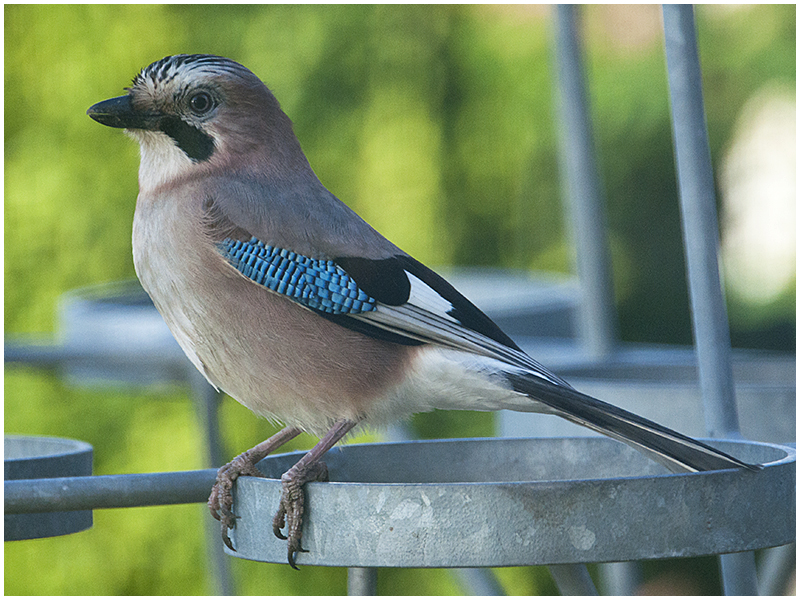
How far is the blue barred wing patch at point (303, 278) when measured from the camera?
1.57m

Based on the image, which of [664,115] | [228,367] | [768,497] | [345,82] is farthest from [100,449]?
[768,497]

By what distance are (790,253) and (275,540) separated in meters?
5.73

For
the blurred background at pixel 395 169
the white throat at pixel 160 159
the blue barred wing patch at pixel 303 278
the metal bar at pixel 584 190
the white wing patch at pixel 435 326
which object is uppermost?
the blurred background at pixel 395 169

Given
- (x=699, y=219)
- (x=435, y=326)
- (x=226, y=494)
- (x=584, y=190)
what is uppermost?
(x=584, y=190)

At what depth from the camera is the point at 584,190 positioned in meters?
3.05

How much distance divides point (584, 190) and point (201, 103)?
158cm

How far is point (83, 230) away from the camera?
6.51 meters

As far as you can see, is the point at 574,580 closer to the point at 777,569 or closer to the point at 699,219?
the point at 699,219

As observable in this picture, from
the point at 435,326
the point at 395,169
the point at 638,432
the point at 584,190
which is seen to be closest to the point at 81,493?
the point at 435,326

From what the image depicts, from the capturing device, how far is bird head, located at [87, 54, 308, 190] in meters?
1.62

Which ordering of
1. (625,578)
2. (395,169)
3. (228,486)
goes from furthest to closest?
(395,169) → (625,578) → (228,486)

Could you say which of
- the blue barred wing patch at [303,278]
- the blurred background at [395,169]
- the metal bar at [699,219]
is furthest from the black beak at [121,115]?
the blurred background at [395,169]

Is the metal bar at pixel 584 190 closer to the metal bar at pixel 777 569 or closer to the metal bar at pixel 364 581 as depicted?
the metal bar at pixel 777 569

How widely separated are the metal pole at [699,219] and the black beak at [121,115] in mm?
748
